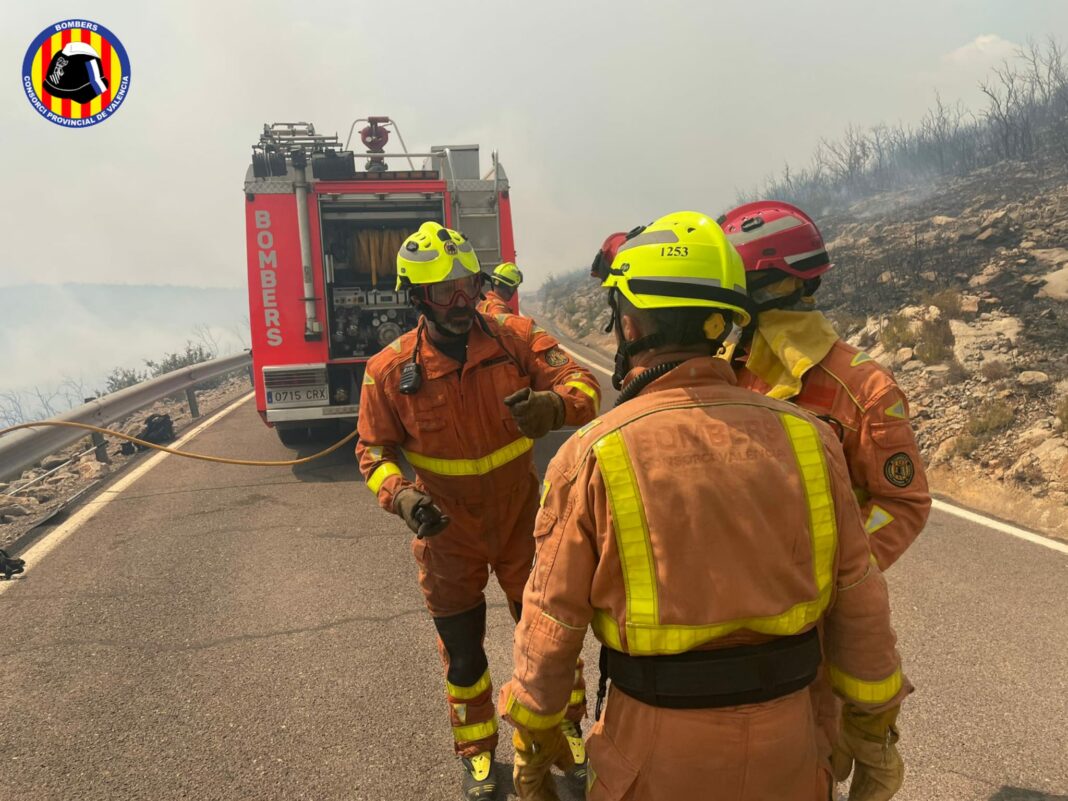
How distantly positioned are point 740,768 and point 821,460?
638mm

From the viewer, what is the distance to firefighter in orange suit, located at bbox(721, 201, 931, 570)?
192 centimetres

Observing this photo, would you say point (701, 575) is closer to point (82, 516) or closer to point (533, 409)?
point (533, 409)

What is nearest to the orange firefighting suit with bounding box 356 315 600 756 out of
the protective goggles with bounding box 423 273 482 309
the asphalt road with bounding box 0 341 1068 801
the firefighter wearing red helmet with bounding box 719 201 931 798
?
the protective goggles with bounding box 423 273 482 309

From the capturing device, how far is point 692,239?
58.2 inches

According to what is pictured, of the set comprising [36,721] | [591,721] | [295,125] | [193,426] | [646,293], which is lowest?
[591,721]

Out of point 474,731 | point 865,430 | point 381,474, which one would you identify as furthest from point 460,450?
point 865,430

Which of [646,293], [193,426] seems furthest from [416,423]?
[193,426]

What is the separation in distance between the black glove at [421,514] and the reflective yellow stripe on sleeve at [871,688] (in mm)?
1358

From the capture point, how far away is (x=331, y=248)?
752 cm

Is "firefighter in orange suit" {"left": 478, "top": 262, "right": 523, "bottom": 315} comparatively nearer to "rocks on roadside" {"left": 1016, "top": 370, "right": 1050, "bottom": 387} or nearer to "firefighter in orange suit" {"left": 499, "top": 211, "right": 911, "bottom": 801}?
Answer: "rocks on roadside" {"left": 1016, "top": 370, "right": 1050, "bottom": 387}

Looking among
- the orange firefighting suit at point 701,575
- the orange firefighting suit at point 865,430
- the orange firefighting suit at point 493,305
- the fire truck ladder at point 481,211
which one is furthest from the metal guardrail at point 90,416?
the orange firefighting suit at point 865,430

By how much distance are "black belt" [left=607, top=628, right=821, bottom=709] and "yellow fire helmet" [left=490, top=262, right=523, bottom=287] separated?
5954 millimetres

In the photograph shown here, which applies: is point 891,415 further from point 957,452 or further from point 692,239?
point 957,452

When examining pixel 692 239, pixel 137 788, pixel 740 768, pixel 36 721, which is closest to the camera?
pixel 740 768
